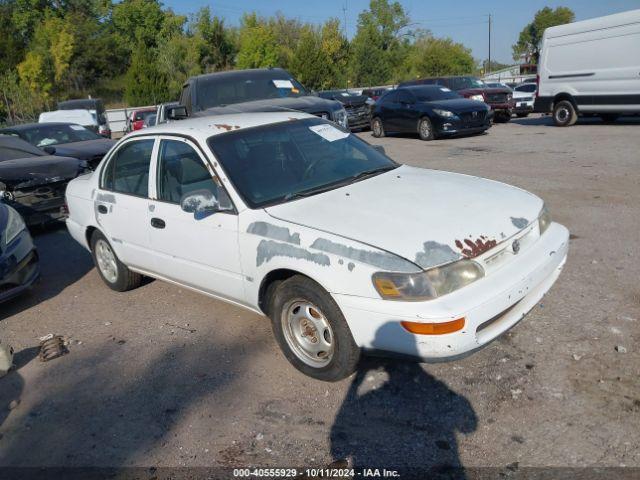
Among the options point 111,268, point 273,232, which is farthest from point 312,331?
point 111,268

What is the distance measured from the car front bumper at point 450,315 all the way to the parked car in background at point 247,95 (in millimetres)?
6444

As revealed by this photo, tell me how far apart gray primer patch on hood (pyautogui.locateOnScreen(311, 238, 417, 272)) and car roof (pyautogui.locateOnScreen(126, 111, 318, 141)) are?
1.55 metres

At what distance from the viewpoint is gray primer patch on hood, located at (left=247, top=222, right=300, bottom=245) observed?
3.49 m

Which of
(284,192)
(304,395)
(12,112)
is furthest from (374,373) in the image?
(12,112)

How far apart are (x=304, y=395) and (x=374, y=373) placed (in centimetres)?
48

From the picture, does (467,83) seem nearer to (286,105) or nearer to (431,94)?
(431,94)

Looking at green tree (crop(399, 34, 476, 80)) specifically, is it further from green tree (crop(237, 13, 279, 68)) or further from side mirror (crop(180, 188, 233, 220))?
side mirror (crop(180, 188, 233, 220))

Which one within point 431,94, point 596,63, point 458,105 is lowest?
point 458,105

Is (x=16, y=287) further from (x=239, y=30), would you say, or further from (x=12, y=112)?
(x=239, y=30)

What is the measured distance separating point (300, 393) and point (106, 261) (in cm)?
291

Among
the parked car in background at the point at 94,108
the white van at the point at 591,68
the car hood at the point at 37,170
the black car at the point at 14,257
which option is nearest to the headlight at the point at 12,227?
the black car at the point at 14,257

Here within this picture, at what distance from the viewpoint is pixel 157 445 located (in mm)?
3205

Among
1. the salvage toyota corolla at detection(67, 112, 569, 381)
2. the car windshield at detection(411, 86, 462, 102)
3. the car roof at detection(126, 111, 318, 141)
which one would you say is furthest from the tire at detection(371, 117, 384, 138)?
the car roof at detection(126, 111, 318, 141)

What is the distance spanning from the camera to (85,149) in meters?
10.9
